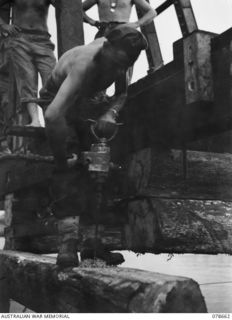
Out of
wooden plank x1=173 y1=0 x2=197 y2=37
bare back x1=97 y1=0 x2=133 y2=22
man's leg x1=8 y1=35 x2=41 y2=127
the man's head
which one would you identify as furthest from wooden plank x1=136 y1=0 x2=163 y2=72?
the man's head

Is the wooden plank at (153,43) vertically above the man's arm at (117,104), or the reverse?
the wooden plank at (153,43)

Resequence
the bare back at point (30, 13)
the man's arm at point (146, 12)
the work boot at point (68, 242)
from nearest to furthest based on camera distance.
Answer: the work boot at point (68, 242) < the man's arm at point (146, 12) < the bare back at point (30, 13)

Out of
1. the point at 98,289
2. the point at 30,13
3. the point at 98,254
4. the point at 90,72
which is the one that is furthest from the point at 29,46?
the point at 98,289

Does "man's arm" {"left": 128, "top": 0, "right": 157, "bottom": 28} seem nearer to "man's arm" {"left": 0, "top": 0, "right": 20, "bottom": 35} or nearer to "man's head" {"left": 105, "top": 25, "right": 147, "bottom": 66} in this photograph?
"man's arm" {"left": 0, "top": 0, "right": 20, "bottom": 35}

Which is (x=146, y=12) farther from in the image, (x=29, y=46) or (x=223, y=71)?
(x=223, y=71)

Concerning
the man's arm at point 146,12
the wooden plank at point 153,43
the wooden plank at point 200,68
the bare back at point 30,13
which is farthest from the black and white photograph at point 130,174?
the wooden plank at point 153,43

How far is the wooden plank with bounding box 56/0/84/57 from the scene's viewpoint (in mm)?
4926

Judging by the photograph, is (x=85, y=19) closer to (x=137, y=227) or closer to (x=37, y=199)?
(x=37, y=199)

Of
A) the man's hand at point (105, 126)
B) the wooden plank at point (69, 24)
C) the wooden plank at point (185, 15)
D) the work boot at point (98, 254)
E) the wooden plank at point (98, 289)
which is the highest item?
the wooden plank at point (185, 15)

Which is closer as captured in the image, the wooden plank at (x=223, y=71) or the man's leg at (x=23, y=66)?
the wooden plank at (x=223, y=71)

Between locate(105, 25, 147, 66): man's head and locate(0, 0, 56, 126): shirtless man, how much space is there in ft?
7.70

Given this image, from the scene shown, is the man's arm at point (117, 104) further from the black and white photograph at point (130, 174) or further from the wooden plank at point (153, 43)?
the wooden plank at point (153, 43)

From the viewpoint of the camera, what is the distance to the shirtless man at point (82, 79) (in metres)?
2.96

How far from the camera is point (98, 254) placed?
3.31 metres
